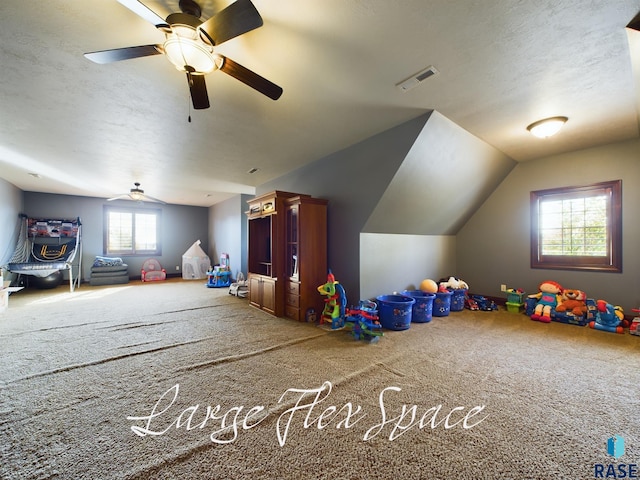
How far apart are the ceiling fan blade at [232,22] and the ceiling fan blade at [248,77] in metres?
0.22

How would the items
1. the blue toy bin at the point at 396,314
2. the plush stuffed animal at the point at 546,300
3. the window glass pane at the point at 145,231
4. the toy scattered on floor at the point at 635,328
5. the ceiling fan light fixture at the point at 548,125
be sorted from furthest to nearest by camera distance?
the window glass pane at the point at 145,231 < the plush stuffed animal at the point at 546,300 < the blue toy bin at the point at 396,314 < the toy scattered on floor at the point at 635,328 < the ceiling fan light fixture at the point at 548,125

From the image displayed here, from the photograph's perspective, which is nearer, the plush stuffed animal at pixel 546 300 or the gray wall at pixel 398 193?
the gray wall at pixel 398 193

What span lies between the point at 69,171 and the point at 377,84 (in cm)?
608

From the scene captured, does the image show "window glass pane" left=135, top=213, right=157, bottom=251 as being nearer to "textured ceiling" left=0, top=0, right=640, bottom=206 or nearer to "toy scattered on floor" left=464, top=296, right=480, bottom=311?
"textured ceiling" left=0, top=0, right=640, bottom=206

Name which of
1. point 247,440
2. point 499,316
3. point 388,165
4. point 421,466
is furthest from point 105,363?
point 499,316

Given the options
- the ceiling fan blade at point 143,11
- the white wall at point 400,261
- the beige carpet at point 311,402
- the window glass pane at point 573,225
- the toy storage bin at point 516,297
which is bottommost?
the beige carpet at point 311,402

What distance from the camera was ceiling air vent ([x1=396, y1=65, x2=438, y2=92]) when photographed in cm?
219

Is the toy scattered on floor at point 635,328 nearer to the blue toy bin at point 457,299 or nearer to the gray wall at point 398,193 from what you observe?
the blue toy bin at point 457,299

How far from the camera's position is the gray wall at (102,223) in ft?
23.6

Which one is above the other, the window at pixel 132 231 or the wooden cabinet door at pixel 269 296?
the window at pixel 132 231

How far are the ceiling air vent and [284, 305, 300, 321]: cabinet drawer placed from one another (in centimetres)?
305

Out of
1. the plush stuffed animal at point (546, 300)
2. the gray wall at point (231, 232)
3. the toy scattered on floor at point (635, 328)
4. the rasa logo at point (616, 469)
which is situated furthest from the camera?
the gray wall at point (231, 232)

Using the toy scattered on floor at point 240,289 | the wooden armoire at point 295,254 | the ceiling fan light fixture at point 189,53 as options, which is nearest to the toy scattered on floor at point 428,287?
the wooden armoire at point 295,254

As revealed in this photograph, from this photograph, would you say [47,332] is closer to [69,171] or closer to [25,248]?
[69,171]
